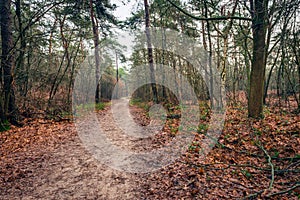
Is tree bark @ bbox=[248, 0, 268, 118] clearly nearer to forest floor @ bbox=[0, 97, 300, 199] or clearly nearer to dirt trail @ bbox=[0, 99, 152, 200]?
forest floor @ bbox=[0, 97, 300, 199]

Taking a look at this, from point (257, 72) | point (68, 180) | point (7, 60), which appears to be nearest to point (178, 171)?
point (68, 180)

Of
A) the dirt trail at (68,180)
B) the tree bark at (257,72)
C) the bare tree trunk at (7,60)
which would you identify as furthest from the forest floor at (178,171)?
the bare tree trunk at (7,60)

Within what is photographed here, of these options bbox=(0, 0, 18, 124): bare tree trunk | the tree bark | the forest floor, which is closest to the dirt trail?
the forest floor

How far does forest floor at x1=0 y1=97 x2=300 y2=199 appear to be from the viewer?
2.97 metres

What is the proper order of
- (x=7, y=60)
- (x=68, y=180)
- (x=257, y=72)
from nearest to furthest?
(x=68, y=180) → (x=257, y=72) → (x=7, y=60)

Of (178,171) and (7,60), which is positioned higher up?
(7,60)

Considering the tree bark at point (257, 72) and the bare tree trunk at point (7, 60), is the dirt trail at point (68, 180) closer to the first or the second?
the bare tree trunk at point (7, 60)

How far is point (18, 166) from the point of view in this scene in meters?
4.23

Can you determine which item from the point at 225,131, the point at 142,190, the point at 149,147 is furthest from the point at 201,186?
the point at 225,131

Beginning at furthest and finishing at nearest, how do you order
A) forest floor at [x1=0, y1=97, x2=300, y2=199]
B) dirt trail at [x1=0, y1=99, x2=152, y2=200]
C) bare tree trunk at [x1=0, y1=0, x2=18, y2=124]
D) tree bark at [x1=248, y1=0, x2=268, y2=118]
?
bare tree trunk at [x1=0, y1=0, x2=18, y2=124], tree bark at [x1=248, y1=0, x2=268, y2=118], dirt trail at [x1=0, y1=99, x2=152, y2=200], forest floor at [x1=0, y1=97, x2=300, y2=199]

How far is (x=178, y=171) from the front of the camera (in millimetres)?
3695

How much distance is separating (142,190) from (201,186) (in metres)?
1.03

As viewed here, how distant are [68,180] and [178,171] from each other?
7.23 feet

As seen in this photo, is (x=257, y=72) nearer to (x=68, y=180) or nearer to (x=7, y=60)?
(x=68, y=180)
